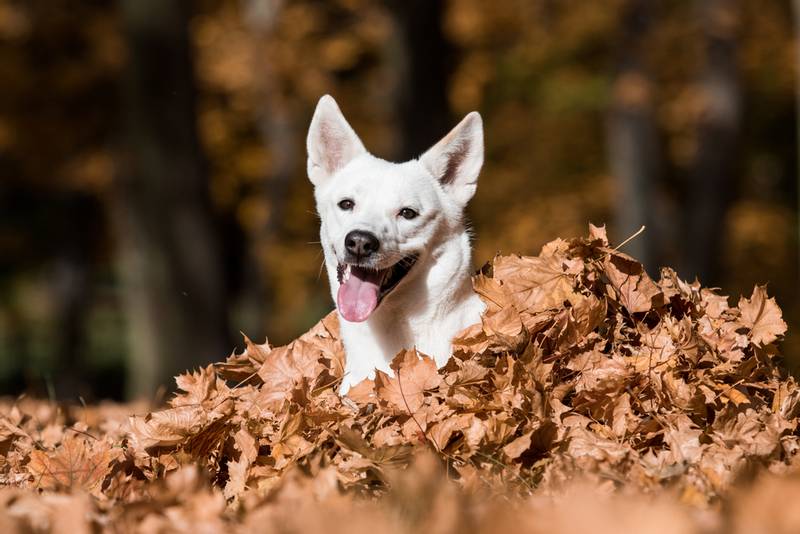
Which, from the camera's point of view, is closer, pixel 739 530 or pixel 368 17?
pixel 739 530

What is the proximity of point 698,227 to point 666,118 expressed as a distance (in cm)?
719

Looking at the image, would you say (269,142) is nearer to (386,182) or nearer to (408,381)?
(386,182)

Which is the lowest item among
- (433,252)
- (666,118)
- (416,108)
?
(666,118)

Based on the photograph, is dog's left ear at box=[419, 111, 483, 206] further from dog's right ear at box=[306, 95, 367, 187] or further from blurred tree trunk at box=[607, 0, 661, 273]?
blurred tree trunk at box=[607, 0, 661, 273]

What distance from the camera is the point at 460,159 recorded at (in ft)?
15.4

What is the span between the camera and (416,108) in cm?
1192

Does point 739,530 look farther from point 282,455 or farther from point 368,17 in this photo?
point 368,17

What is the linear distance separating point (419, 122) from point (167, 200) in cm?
299

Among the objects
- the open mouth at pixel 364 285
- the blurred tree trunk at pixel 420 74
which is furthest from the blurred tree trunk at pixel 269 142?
the open mouth at pixel 364 285

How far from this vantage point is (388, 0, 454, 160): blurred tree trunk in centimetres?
1188

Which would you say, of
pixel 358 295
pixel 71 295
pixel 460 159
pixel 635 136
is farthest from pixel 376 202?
pixel 71 295

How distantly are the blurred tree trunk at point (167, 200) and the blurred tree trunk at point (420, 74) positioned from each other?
8.03 ft

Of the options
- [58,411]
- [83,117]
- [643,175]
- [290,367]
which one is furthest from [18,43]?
[290,367]

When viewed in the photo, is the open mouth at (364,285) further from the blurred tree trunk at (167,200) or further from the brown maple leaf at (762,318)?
the blurred tree trunk at (167,200)
